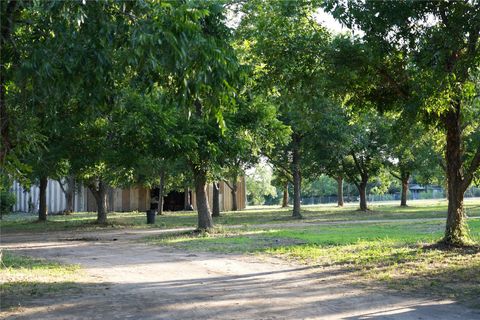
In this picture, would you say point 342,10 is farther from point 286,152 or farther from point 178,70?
point 286,152

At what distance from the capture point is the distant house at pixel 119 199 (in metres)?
54.2

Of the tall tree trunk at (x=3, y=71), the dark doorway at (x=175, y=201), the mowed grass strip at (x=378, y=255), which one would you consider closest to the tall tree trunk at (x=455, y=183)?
the mowed grass strip at (x=378, y=255)

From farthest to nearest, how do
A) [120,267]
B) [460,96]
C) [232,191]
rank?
[232,191]
[120,267]
[460,96]

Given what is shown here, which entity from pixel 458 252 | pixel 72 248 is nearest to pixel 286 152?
pixel 72 248

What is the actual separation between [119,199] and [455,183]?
154 feet

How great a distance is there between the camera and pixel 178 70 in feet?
20.4

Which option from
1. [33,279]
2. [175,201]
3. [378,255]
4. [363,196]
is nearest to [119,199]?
[175,201]

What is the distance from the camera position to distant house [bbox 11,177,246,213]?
178 ft

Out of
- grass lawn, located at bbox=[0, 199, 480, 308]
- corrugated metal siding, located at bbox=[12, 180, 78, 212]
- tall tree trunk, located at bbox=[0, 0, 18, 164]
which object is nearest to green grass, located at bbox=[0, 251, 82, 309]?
grass lawn, located at bbox=[0, 199, 480, 308]

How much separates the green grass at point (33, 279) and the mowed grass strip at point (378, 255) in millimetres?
4666

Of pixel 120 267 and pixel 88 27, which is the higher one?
pixel 88 27

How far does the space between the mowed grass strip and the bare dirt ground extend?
0.72 metres

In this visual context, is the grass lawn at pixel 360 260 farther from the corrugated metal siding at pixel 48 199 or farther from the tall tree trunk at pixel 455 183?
the corrugated metal siding at pixel 48 199

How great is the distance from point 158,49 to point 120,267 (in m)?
7.76
